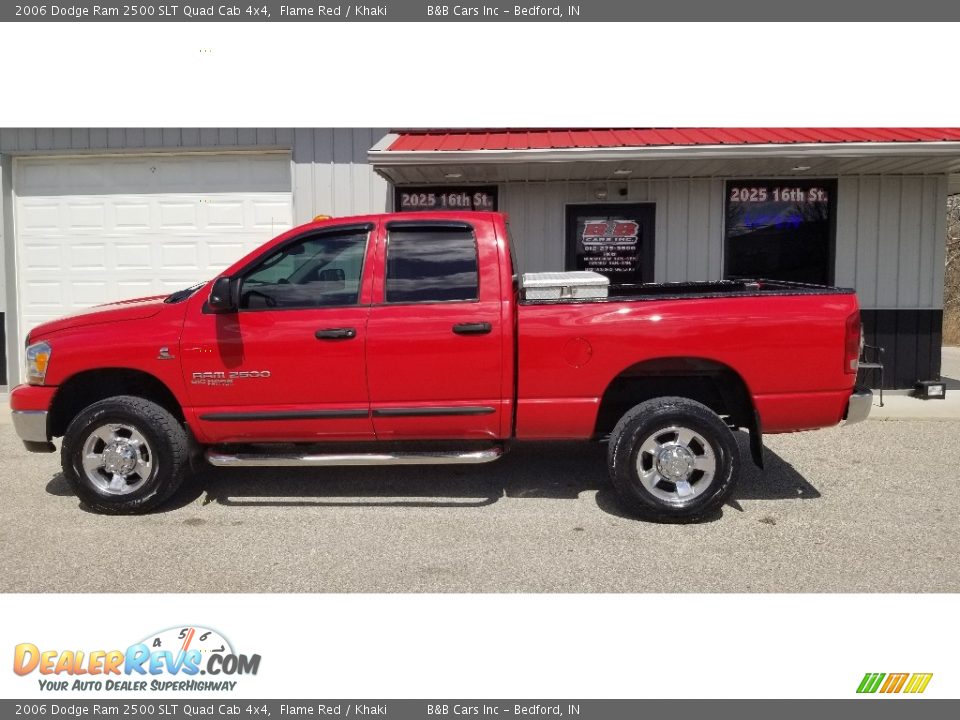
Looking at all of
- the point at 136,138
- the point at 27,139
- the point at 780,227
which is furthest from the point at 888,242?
the point at 27,139

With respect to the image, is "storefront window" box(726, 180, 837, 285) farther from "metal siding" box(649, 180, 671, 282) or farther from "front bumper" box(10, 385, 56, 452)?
"front bumper" box(10, 385, 56, 452)

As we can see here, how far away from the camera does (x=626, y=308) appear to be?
4.93 meters

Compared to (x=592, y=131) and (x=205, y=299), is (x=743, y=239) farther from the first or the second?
(x=205, y=299)

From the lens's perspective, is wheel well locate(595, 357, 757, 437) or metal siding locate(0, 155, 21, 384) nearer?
wheel well locate(595, 357, 757, 437)

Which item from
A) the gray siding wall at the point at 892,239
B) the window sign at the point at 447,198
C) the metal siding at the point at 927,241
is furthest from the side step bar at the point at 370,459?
the metal siding at the point at 927,241

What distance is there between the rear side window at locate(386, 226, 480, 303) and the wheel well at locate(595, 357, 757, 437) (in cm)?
122

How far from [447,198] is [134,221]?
4219 mm

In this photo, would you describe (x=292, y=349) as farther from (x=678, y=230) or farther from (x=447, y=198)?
(x=678, y=230)

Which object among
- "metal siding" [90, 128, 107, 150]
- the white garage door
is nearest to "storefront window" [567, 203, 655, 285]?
the white garage door

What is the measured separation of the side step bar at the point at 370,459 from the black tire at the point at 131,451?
31 cm

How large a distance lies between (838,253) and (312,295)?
7.38 metres

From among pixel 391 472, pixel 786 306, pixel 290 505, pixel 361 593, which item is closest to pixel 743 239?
pixel 786 306

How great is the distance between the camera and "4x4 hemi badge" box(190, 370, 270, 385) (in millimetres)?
5047

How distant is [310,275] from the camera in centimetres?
520
